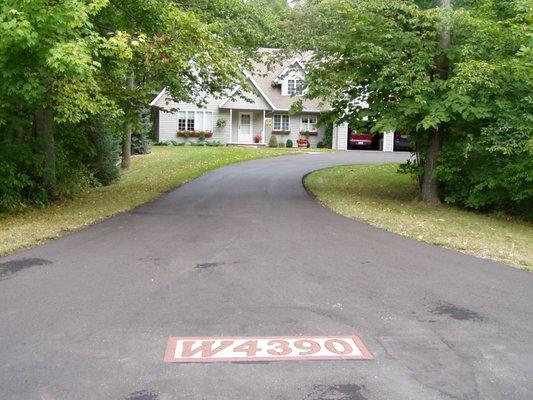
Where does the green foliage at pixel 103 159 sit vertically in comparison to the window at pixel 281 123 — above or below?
below

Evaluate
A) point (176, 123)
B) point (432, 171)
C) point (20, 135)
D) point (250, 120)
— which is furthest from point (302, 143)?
point (20, 135)

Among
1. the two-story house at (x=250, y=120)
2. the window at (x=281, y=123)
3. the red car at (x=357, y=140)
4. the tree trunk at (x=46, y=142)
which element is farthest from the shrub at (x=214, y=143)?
the tree trunk at (x=46, y=142)

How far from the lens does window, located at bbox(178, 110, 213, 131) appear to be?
44188 millimetres

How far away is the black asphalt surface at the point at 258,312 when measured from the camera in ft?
15.4

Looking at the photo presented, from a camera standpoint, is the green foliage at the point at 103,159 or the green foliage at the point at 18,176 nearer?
the green foliage at the point at 18,176

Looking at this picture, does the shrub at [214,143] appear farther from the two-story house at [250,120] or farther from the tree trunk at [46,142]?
the tree trunk at [46,142]

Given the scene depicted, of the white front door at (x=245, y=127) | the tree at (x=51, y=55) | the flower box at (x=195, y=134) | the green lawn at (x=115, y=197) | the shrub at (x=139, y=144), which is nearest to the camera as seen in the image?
the tree at (x=51, y=55)

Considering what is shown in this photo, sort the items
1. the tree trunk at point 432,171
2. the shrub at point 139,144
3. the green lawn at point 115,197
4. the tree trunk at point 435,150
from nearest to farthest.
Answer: the green lawn at point 115,197, the tree trunk at point 435,150, the tree trunk at point 432,171, the shrub at point 139,144

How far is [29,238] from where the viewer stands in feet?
35.9

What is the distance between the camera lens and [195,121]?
4441cm

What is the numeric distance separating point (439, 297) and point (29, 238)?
24.6 feet

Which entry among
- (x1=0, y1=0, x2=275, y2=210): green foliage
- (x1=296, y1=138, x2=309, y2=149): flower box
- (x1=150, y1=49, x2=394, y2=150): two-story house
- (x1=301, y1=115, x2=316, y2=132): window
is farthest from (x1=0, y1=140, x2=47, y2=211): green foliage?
(x1=301, y1=115, x2=316, y2=132): window

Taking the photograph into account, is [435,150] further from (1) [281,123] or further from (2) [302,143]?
(1) [281,123]

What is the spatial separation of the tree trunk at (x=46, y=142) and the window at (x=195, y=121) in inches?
1093
